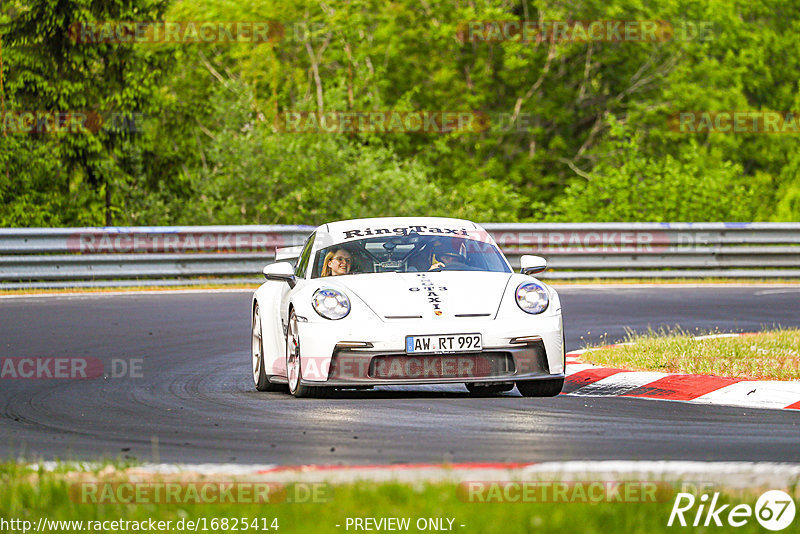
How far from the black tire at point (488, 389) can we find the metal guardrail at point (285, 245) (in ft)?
35.6

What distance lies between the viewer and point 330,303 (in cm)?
896

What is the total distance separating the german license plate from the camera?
8656mm

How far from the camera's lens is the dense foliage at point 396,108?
25.3m

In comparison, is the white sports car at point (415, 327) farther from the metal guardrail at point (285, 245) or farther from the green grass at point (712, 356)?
the metal guardrail at point (285, 245)

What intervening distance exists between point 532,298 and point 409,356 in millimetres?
986

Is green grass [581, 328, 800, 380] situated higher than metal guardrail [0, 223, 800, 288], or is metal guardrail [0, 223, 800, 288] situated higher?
green grass [581, 328, 800, 380]

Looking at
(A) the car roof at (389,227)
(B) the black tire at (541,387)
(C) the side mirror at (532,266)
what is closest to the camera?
(B) the black tire at (541,387)

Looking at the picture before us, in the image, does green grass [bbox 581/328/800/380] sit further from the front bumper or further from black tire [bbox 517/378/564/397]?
the front bumper

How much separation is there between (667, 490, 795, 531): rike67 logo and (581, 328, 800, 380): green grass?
4.76m

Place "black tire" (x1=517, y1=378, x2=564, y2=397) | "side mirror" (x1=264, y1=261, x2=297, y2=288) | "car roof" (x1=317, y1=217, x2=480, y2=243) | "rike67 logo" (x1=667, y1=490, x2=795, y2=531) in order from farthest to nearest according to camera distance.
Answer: "car roof" (x1=317, y1=217, x2=480, y2=243), "side mirror" (x1=264, y1=261, x2=297, y2=288), "black tire" (x1=517, y1=378, x2=564, y2=397), "rike67 logo" (x1=667, y1=490, x2=795, y2=531)

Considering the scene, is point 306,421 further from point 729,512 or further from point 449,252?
point 729,512

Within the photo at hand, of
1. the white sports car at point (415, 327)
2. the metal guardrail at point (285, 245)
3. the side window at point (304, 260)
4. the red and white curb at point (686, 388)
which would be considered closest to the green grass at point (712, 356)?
the red and white curb at point (686, 388)

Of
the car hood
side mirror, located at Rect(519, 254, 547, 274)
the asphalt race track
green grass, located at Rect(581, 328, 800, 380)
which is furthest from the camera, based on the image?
green grass, located at Rect(581, 328, 800, 380)

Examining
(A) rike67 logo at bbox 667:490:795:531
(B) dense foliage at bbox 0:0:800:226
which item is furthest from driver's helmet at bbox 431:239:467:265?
(B) dense foliage at bbox 0:0:800:226
